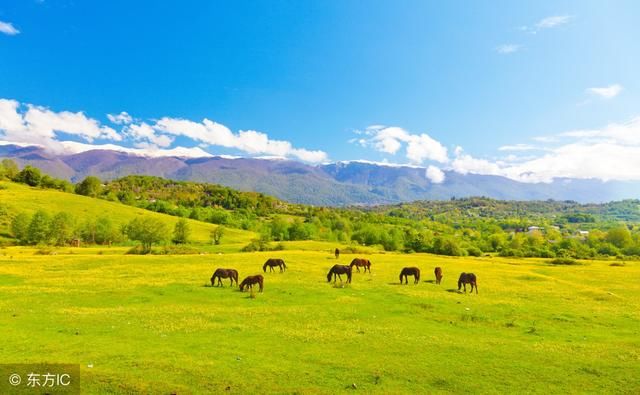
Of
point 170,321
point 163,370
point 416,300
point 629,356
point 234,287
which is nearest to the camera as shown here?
point 163,370

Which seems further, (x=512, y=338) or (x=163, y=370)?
(x=512, y=338)

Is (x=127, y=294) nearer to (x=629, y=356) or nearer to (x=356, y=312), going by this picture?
(x=356, y=312)

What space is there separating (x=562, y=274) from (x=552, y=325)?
3548 centimetres

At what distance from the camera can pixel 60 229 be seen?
3878 inches

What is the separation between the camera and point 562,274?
55.2m

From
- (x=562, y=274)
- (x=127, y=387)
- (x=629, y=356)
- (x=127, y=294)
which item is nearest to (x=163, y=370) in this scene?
(x=127, y=387)

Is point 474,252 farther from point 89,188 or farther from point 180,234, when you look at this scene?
point 89,188

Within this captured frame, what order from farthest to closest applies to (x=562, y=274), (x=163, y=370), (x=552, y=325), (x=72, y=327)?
(x=562, y=274) → (x=552, y=325) → (x=72, y=327) → (x=163, y=370)

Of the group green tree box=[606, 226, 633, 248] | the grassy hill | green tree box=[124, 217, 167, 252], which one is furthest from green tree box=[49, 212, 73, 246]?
green tree box=[606, 226, 633, 248]

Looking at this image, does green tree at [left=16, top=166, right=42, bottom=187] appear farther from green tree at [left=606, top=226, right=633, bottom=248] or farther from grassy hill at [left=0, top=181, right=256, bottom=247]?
green tree at [left=606, top=226, right=633, bottom=248]

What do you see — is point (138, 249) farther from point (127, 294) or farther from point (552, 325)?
point (552, 325)

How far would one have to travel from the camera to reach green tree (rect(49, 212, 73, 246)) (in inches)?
3853

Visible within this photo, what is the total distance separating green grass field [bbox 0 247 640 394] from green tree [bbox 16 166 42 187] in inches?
6876

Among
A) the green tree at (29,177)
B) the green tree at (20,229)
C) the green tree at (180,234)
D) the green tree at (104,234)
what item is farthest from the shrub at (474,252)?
the green tree at (29,177)
